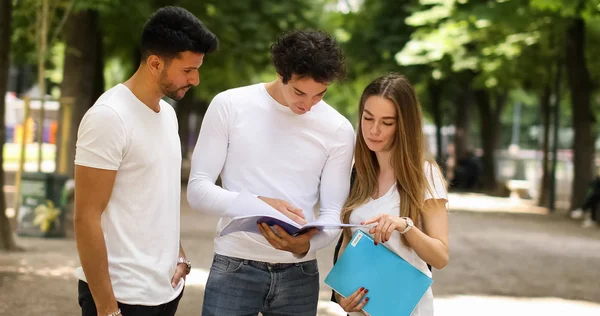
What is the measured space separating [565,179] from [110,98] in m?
47.2

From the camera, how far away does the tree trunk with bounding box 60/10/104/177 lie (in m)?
20.9

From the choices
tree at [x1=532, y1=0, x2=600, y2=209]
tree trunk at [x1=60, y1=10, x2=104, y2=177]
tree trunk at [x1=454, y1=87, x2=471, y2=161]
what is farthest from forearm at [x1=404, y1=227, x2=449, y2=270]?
tree trunk at [x1=454, y1=87, x2=471, y2=161]

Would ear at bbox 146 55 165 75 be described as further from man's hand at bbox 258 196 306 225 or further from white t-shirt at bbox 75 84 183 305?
man's hand at bbox 258 196 306 225

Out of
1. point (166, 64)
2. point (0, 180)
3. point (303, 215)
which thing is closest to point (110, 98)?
point (166, 64)

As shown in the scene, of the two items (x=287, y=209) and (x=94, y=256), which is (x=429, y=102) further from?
(x=94, y=256)

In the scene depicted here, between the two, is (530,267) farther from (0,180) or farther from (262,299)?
(262,299)

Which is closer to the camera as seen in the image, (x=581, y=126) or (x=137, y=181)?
(x=137, y=181)

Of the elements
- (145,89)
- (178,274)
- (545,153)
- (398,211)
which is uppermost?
(145,89)

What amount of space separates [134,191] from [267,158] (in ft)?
2.04

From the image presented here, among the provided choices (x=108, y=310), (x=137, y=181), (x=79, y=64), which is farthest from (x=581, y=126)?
(x=108, y=310)

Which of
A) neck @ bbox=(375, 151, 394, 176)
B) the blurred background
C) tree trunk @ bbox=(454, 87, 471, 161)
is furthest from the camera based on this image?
tree trunk @ bbox=(454, 87, 471, 161)

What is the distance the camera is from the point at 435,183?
396 centimetres

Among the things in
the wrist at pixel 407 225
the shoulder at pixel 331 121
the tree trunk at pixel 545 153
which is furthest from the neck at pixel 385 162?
the tree trunk at pixel 545 153

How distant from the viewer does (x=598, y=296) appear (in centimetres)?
1104
